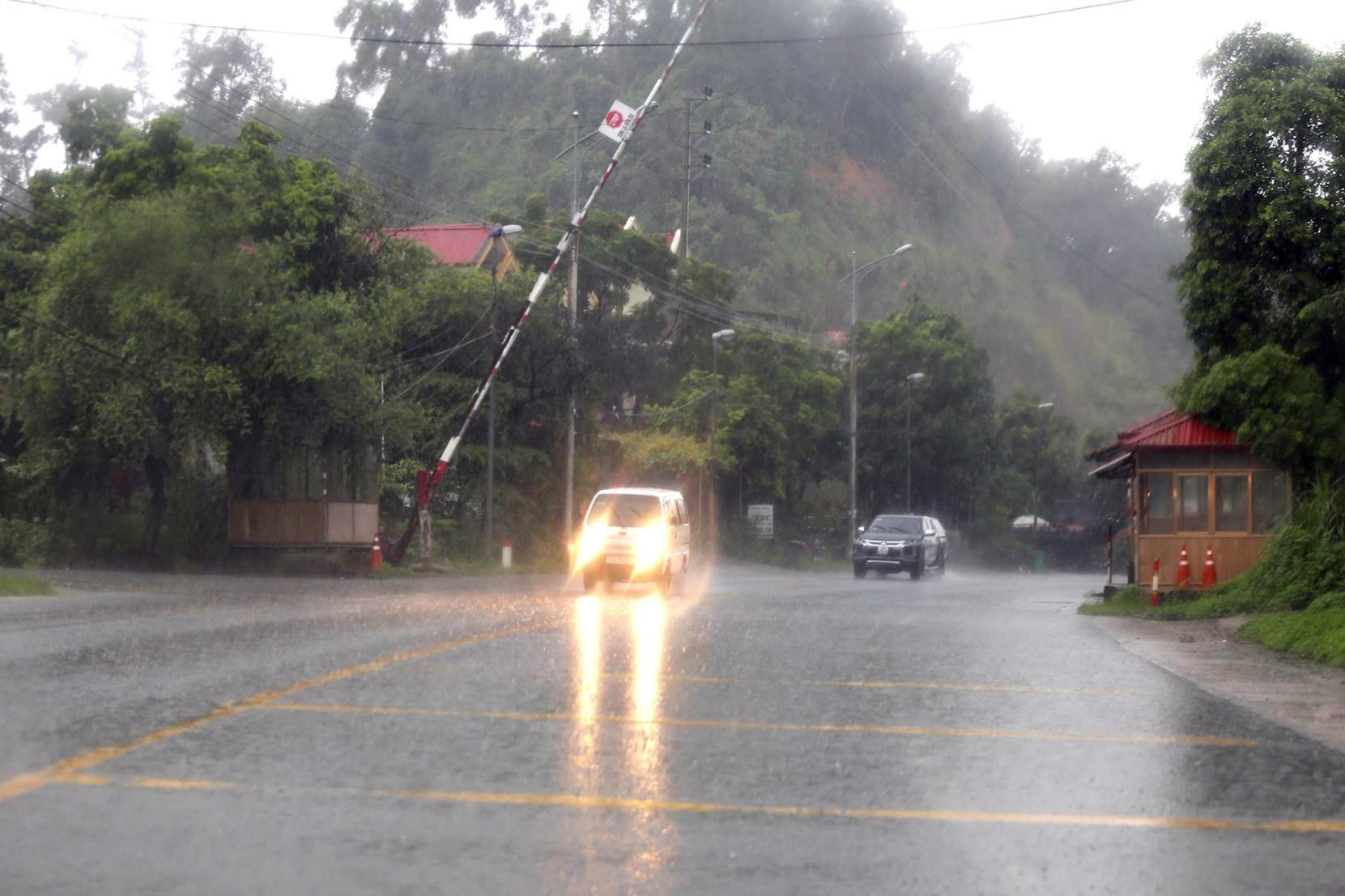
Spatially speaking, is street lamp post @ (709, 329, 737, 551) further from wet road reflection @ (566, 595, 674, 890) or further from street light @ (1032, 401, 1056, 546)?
wet road reflection @ (566, 595, 674, 890)

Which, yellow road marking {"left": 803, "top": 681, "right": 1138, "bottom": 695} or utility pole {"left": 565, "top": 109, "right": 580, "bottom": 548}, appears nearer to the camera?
yellow road marking {"left": 803, "top": 681, "right": 1138, "bottom": 695}

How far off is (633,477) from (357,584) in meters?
24.4

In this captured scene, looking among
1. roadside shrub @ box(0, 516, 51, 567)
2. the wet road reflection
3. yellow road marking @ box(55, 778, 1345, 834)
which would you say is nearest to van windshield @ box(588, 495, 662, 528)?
the wet road reflection

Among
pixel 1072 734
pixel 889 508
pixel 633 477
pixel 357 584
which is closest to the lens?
pixel 1072 734

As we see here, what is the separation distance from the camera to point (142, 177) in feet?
117

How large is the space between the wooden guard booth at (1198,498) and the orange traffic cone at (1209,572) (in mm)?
353

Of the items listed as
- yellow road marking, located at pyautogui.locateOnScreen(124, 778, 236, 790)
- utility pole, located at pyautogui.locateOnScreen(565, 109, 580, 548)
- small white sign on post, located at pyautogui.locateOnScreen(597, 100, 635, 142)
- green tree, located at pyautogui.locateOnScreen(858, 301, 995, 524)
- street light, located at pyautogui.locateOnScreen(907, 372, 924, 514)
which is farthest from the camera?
green tree, located at pyautogui.locateOnScreen(858, 301, 995, 524)

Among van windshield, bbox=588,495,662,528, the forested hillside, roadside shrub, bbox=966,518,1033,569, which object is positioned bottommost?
roadside shrub, bbox=966,518,1033,569

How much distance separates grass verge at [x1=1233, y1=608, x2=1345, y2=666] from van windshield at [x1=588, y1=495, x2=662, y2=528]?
1068 centimetres

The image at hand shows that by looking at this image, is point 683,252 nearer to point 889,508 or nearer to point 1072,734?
point 889,508

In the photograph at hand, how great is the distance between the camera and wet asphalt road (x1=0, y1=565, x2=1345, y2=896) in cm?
628

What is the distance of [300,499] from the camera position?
35.9 metres

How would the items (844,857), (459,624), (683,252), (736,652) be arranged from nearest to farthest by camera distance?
(844,857) < (736,652) < (459,624) < (683,252)

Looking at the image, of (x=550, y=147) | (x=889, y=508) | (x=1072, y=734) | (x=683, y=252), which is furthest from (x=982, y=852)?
(x=550, y=147)
